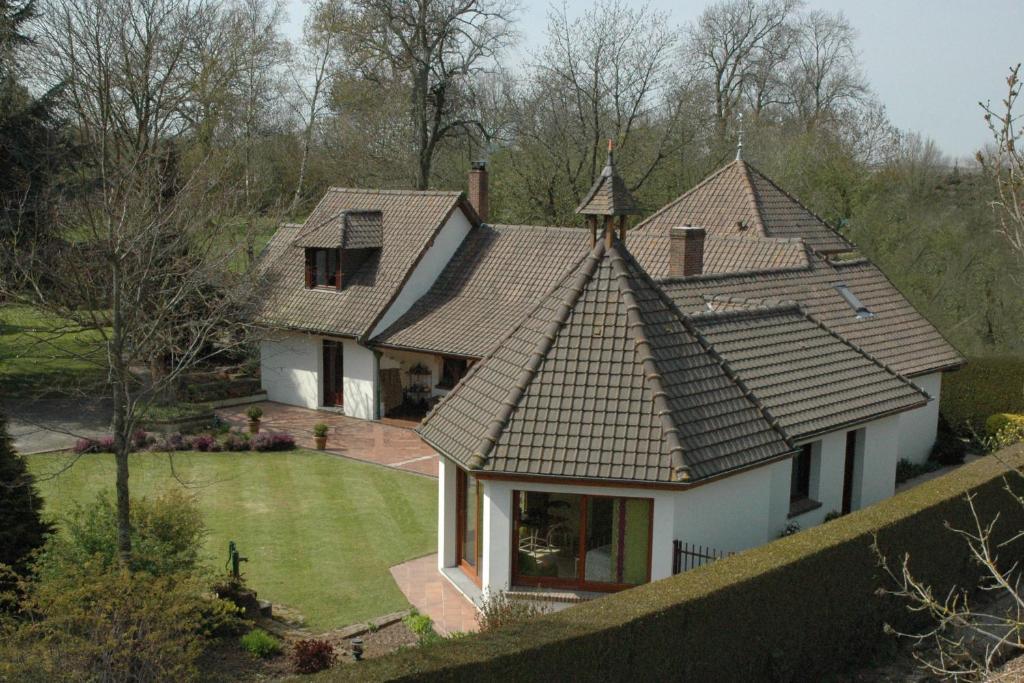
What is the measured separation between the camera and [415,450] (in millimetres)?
24797

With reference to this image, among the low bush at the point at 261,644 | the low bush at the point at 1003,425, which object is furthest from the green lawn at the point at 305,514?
the low bush at the point at 1003,425

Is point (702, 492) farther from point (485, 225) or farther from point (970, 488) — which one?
point (485, 225)

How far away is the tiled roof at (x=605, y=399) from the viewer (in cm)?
1369

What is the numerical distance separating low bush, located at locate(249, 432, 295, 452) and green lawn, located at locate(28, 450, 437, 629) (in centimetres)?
28

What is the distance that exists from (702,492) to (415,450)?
11808 millimetres

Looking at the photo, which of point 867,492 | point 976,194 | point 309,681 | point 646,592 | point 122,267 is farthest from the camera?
point 976,194

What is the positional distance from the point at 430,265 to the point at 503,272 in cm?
223

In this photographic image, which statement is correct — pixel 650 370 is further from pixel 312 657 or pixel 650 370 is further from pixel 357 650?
pixel 312 657

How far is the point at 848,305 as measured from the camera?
79.0 feet

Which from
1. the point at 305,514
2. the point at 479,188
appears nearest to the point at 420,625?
the point at 305,514

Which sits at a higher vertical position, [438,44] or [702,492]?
[438,44]

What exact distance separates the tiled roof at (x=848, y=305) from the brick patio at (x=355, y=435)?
25.3 ft

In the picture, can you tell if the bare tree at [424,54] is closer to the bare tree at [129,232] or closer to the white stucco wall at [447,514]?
the bare tree at [129,232]

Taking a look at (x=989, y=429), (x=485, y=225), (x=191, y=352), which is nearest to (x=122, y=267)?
(x=191, y=352)
